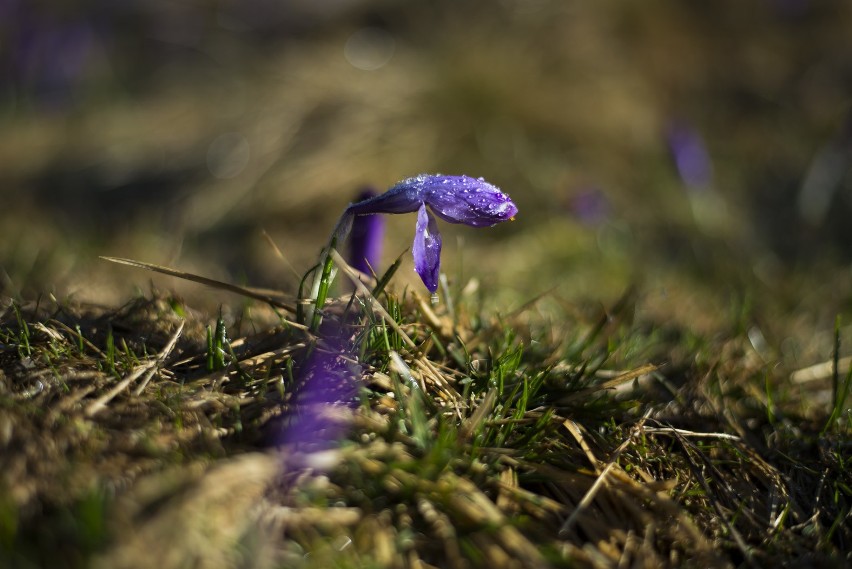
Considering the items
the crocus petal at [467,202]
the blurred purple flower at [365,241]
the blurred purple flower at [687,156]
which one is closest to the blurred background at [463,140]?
the blurred purple flower at [687,156]

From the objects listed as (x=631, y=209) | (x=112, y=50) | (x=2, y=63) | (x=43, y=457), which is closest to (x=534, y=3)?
(x=631, y=209)

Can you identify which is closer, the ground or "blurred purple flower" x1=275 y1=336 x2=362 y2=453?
the ground

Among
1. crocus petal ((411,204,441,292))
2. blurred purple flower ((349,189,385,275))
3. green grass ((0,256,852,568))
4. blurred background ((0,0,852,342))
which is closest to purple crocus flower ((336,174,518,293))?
crocus petal ((411,204,441,292))

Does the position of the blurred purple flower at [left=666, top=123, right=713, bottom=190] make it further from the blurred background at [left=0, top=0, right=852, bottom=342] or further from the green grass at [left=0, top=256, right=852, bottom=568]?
the green grass at [left=0, top=256, right=852, bottom=568]

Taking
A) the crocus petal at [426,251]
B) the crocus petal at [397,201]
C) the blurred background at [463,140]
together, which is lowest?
the blurred background at [463,140]

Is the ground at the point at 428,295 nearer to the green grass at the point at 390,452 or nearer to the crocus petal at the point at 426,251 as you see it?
the green grass at the point at 390,452

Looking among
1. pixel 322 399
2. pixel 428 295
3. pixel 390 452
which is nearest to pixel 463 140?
pixel 428 295

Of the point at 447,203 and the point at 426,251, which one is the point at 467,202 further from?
the point at 426,251

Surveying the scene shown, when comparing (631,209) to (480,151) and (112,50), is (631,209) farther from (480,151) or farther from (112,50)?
(112,50)
